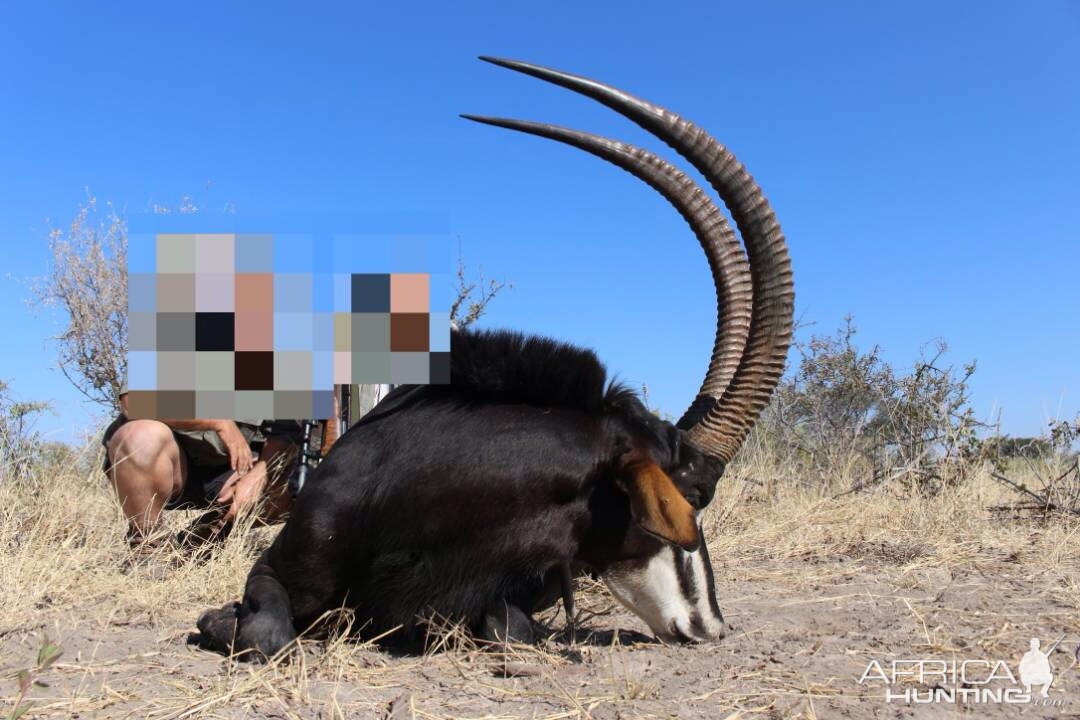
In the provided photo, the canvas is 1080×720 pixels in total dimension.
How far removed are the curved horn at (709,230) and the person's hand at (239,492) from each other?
2372mm

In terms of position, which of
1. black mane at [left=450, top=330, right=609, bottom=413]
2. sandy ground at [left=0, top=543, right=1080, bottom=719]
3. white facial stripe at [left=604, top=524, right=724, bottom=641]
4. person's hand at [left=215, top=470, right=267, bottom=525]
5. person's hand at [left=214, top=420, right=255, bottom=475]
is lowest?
sandy ground at [left=0, top=543, right=1080, bottom=719]

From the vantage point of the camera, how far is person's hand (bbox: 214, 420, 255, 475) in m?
4.49

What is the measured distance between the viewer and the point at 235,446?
14.8ft

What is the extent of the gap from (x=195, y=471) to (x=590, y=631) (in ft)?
8.52

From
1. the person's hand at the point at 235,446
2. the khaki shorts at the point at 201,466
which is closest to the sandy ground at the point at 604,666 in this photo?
the person's hand at the point at 235,446

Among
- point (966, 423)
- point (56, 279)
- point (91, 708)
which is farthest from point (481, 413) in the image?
point (56, 279)

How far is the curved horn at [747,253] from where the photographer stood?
2.90 metres

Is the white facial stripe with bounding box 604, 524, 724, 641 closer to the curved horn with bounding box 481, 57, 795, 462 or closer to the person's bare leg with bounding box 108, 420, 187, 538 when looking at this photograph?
the curved horn with bounding box 481, 57, 795, 462

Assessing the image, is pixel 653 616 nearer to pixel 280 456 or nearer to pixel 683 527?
pixel 683 527

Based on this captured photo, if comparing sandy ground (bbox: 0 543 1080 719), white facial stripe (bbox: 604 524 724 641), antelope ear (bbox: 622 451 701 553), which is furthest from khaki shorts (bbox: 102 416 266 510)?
antelope ear (bbox: 622 451 701 553)

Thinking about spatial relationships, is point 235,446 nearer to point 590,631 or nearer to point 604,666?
point 590,631

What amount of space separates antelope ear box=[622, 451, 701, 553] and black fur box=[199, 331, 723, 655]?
16 cm

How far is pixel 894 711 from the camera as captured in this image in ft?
7.33

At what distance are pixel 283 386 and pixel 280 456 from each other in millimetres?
1288
